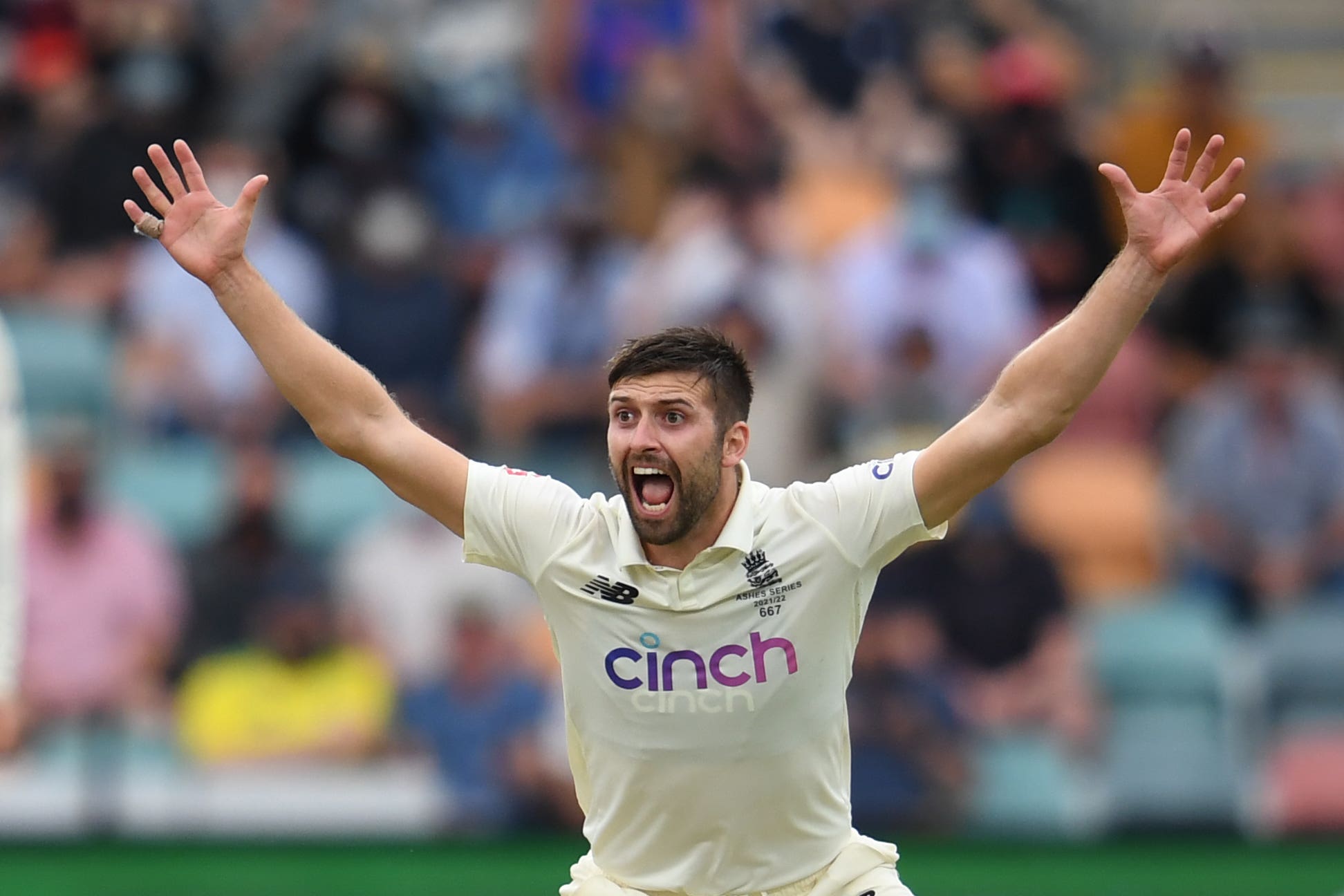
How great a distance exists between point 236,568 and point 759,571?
21.5 feet

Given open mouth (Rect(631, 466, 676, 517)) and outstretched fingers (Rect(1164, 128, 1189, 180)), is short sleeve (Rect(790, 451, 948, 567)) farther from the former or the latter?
outstretched fingers (Rect(1164, 128, 1189, 180))

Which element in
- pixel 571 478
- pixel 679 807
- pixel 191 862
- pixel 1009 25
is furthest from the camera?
pixel 1009 25

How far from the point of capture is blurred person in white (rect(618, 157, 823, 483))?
40.9ft

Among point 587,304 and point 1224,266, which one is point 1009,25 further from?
point 587,304

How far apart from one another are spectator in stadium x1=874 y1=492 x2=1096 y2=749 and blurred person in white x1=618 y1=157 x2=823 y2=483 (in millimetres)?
1009

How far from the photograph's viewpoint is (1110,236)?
13891mm

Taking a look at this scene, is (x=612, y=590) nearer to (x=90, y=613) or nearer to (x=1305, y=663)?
(x=90, y=613)

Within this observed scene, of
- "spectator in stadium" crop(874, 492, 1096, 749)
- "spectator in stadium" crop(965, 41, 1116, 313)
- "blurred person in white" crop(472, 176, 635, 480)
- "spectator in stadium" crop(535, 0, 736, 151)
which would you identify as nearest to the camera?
"spectator in stadium" crop(874, 492, 1096, 749)

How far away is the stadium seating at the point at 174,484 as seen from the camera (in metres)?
12.5

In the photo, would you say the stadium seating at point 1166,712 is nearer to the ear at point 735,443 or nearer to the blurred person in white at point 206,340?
the blurred person in white at point 206,340

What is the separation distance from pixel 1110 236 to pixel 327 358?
870 cm

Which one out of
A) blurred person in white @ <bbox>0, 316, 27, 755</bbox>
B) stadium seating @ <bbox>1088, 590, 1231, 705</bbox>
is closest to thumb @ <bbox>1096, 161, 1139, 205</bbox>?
blurred person in white @ <bbox>0, 316, 27, 755</bbox>

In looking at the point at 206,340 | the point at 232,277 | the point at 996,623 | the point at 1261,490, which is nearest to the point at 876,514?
the point at 232,277

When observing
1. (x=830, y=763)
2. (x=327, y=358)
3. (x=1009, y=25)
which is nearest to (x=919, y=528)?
(x=830, y=763)
